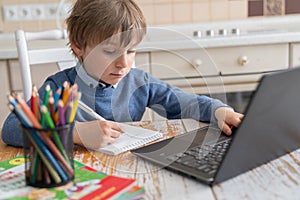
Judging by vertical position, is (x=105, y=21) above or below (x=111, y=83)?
above

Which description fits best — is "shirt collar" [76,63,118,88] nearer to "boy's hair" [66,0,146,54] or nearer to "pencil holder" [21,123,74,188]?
"boy's hair" [66,0,146,54]

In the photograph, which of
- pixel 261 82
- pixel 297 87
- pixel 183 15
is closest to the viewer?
pixel 261 82

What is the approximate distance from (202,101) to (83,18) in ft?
1.25

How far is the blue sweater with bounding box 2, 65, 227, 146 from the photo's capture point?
1.25 metres

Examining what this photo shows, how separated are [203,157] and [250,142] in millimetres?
150

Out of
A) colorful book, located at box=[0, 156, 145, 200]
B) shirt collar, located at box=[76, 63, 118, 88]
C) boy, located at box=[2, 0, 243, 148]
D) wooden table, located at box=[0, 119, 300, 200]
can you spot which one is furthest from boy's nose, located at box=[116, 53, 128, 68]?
colorful book, located at box=[0, 156, 145, 200]

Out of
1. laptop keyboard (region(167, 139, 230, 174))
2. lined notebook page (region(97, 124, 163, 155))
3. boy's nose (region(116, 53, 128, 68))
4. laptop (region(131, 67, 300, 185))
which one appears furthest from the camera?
boy's nose (region(116, 53, 128, 68))

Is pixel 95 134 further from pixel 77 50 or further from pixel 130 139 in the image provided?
pixel 77 50

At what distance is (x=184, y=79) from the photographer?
7.25 ft

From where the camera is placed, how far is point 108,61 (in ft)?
3.81

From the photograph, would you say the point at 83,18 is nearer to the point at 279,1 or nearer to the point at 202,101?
the point at 202,101

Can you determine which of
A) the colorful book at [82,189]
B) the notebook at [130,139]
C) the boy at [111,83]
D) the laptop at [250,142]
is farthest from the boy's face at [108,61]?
the colorful book at [82,189]

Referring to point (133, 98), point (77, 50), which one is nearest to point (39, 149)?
point (77, 50)

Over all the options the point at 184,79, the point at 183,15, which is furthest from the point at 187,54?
the point at 183,15
